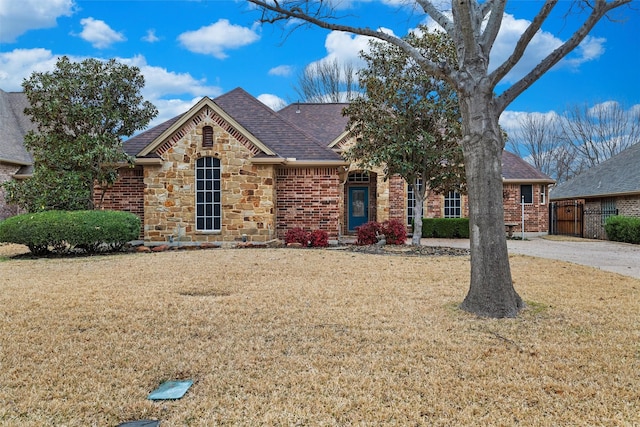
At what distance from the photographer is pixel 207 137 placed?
1404 cm

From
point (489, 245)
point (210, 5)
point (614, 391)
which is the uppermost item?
point (210, 5)

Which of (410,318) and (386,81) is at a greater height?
(386,81)

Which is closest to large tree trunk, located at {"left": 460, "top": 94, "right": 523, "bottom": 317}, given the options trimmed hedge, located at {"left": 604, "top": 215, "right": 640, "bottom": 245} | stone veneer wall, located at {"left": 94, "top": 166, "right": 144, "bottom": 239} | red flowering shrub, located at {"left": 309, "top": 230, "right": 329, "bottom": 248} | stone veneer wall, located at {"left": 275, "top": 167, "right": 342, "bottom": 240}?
red flowering shrub, located at {"left": 309, "top": 230, "right": 329, "bottom": 248}

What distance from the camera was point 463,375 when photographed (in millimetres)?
3643

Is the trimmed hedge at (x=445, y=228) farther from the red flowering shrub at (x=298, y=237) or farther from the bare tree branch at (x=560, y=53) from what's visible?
the bare tree branch at (x=560, y=53)

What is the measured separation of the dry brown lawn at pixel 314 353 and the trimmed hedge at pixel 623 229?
38.3 ft

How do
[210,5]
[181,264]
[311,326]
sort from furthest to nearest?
[181,264], [210,5], [311,326]

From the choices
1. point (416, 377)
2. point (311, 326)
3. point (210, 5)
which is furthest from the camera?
point (210, 5)

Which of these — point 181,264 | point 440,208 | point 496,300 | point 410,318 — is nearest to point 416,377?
point 410,318

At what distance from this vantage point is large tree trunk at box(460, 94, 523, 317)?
18.1ft

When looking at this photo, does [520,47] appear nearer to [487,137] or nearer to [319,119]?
[487,137]

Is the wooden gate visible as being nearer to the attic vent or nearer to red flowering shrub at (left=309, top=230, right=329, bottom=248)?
red flowering shrub at (left=309, top=230, right=329, bottom=248)

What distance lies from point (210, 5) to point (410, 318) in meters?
5.87

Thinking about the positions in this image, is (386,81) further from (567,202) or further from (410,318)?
(567,202)
